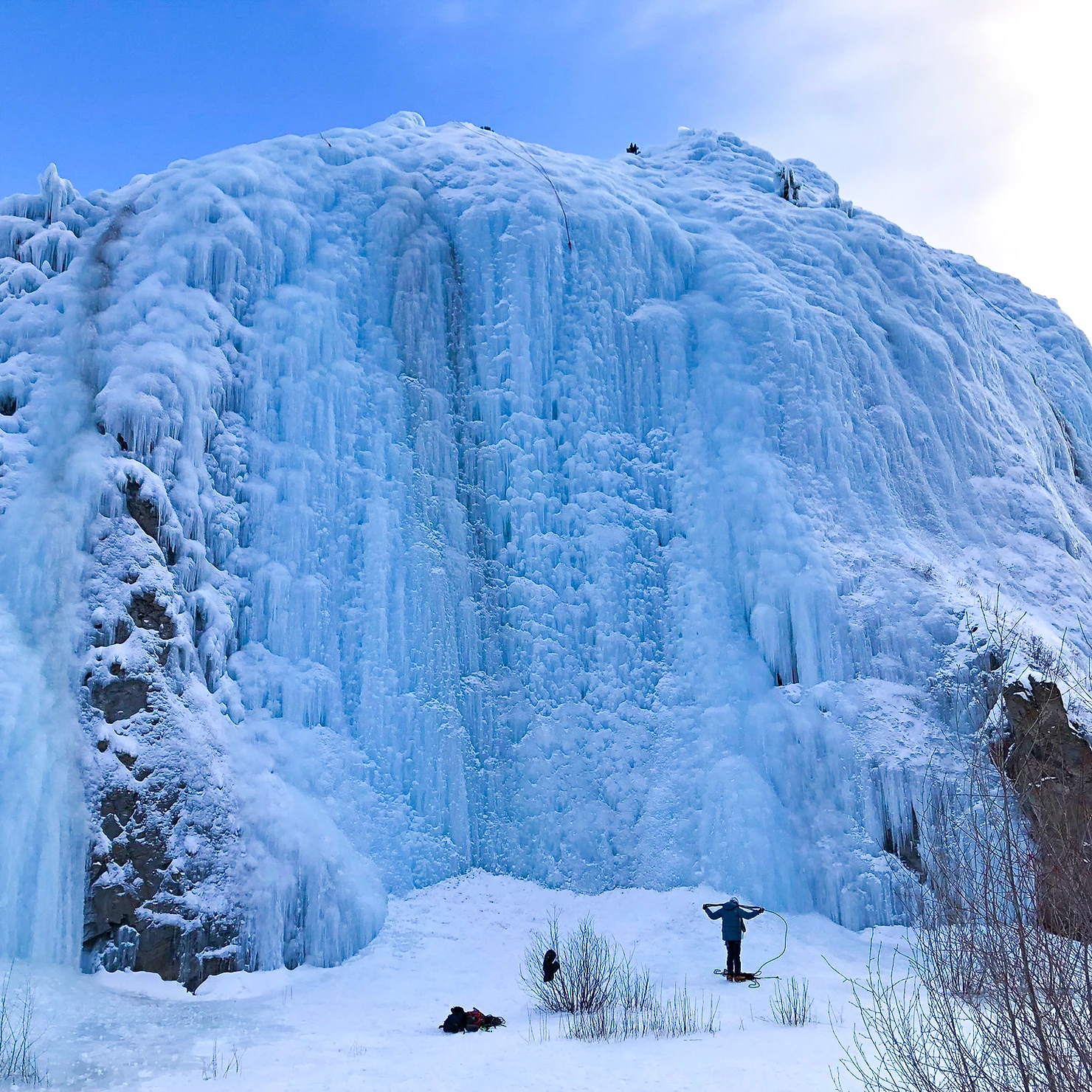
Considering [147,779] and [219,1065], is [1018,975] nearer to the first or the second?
[219,1065]

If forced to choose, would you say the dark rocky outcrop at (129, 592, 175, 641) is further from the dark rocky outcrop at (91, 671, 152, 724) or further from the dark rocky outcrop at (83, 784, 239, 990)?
the dark rocky outcrop at (83, 784, 239, 990)

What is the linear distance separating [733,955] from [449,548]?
248 inches

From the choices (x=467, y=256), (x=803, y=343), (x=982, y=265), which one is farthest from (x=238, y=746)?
(x=982, y=265)

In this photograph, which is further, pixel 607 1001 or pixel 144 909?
pixel 144 909

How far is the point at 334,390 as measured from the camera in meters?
13.5

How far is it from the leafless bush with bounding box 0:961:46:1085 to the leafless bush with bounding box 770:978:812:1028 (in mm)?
5974

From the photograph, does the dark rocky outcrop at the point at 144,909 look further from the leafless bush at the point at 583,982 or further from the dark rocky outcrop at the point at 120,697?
the leafless bush at the point at 583,982

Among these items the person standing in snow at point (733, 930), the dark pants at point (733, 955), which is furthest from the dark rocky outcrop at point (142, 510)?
the dark pants at point (733, 955)

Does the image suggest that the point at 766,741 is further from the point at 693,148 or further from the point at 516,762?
the point at 693,148

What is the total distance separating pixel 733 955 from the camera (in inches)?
407

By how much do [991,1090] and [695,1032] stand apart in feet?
14.9

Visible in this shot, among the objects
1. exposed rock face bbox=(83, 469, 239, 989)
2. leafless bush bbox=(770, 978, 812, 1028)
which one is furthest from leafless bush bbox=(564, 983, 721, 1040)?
exposed rock face bbox=(83, 469, 239, 989)

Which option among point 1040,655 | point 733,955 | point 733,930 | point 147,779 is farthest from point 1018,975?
point 1040,655

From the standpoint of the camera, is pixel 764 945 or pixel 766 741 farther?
pixel 766 741
